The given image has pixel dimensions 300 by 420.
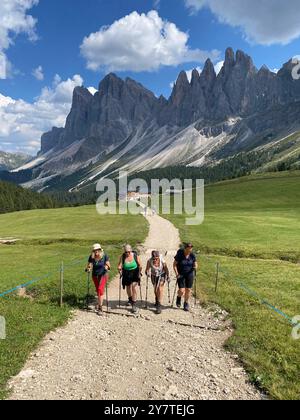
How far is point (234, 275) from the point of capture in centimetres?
2666

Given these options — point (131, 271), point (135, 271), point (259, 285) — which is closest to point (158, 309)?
point (135, 271)

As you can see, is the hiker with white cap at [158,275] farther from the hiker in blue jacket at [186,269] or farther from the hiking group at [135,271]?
the hiker in blue jacket at [186,269]

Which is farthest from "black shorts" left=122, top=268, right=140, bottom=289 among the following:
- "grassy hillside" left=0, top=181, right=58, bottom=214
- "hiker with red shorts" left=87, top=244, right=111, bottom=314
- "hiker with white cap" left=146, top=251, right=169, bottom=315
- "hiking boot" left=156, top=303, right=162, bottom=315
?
"grassy hillside" left=0, top=181, right=58, bottom=214

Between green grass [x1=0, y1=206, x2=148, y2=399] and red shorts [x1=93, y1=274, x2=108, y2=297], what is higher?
red shorts [x1=93, y1=274, x2=108, y2=297]

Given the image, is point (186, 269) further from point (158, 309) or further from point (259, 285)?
point (259, 285)

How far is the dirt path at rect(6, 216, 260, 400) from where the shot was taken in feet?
36.1

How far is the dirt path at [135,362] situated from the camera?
11.0 m

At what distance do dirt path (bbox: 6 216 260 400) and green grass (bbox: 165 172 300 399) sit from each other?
0.83m

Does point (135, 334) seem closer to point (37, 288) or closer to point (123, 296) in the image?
point (123, 296)

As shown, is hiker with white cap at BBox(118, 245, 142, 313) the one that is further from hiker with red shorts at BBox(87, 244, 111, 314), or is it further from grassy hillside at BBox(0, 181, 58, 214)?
grassy hillside at BBox(0, 181, 58, 214)

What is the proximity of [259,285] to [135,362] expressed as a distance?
13215 millimetres
